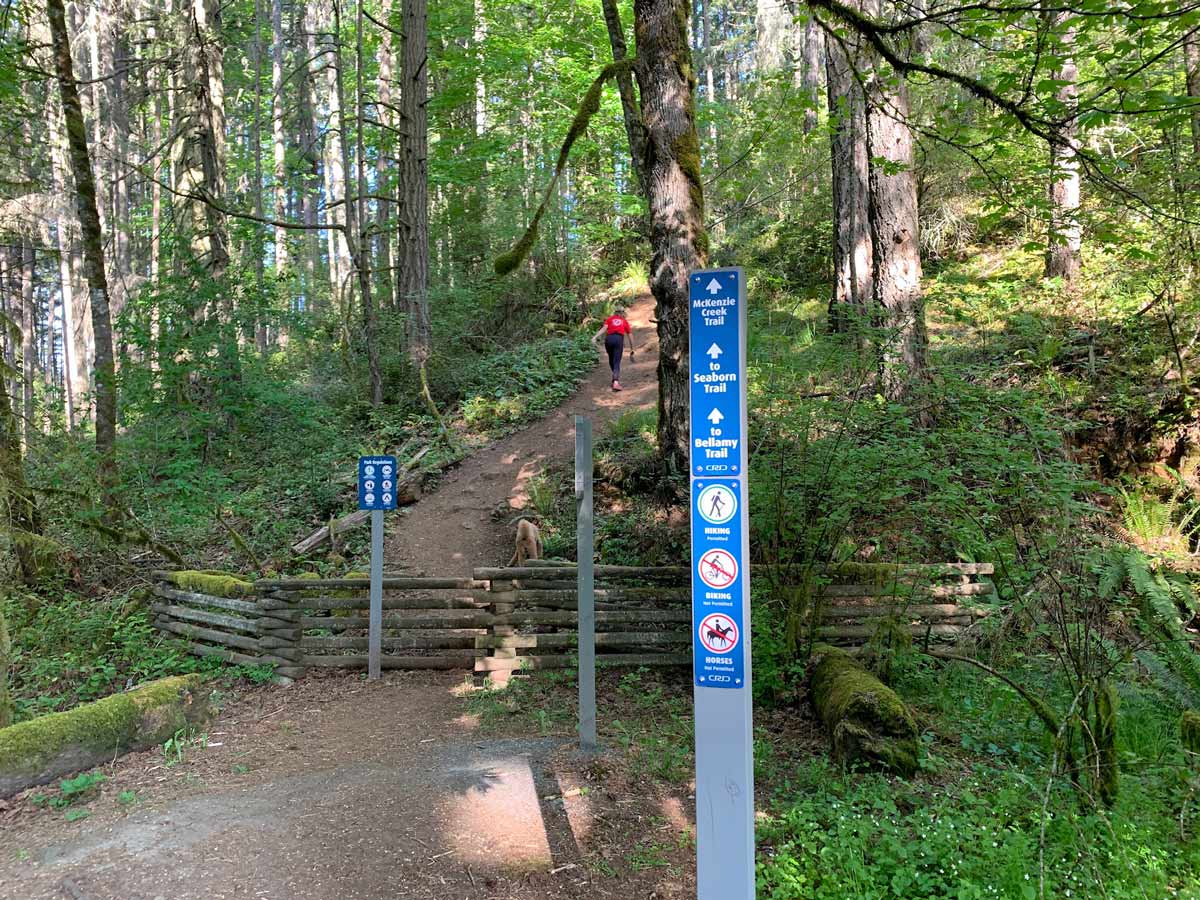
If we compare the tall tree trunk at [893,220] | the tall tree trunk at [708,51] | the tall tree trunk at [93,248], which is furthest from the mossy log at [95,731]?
the tall tree trunk at [708,51]

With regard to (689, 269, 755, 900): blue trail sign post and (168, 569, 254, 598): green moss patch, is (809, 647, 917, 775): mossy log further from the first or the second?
(168, 569, 254, 598): green moss patch

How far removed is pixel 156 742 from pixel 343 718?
5.04ft

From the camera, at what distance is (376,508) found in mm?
8211

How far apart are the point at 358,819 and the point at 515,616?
10.4 ft

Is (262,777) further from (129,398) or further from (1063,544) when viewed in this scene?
(129,398)

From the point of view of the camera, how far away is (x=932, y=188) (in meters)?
17.0

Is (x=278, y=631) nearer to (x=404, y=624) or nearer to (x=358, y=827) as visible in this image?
(x=404, y=624)

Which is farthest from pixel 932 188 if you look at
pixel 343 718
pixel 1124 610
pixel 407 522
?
pixel 343 718

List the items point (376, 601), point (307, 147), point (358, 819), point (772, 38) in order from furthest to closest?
point (772, 38), point (307, 147), point (376, 601), point (358, 819)

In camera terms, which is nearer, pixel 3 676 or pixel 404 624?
pixel 3 676

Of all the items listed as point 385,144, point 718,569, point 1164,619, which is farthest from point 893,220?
point 385,144

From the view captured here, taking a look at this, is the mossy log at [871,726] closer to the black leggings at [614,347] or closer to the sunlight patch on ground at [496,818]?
the sunlight patch on ground at [496,818]

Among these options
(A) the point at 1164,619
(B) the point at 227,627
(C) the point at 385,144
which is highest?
(C) the point at 385,144

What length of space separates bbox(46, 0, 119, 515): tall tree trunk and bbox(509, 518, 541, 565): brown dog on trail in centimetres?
578
